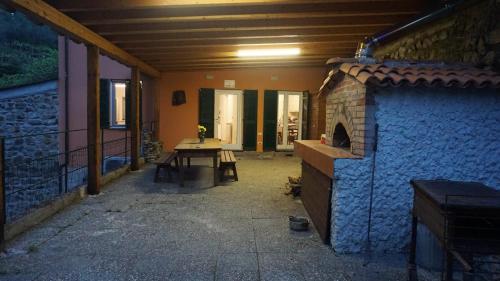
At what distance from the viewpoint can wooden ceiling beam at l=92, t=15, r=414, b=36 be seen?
578 centimetres

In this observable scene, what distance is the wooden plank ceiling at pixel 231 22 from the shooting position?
4852 millimetres

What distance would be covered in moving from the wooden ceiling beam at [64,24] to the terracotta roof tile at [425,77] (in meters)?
3.75

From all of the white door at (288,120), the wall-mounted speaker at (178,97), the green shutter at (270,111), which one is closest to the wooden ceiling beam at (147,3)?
the wall-mounted speaker at (178,97)

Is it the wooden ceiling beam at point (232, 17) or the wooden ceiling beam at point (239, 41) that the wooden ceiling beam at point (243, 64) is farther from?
the wooden ceiling beam at point (232, 17)

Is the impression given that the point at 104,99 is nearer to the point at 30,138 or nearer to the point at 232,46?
the point at 30,138

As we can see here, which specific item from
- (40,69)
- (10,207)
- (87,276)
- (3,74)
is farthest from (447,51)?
(3,74)

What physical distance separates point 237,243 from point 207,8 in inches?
128

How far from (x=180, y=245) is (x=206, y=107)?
832 centimetres

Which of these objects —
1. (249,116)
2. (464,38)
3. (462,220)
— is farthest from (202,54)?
(462,220)

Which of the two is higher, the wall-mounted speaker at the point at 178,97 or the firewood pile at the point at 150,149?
the wall-mounted speaker at the point at 178,97

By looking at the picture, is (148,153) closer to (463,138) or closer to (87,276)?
(87,276)

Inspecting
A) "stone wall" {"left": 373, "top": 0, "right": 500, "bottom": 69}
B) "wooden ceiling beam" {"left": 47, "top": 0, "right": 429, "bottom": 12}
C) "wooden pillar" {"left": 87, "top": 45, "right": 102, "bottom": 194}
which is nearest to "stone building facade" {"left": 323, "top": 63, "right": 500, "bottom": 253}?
"stone wall" {"left": 373, "top": 0, "right": 500, "bottom": 69}

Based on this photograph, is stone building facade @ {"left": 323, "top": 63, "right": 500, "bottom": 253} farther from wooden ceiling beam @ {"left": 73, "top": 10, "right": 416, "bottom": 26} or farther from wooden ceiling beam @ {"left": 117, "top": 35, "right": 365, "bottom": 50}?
wooden ceiling beam @ {"left": 117, "top": 35, "right": 365, "bottom": 50}

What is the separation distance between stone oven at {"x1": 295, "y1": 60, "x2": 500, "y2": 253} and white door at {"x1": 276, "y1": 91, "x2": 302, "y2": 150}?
8.40 m
